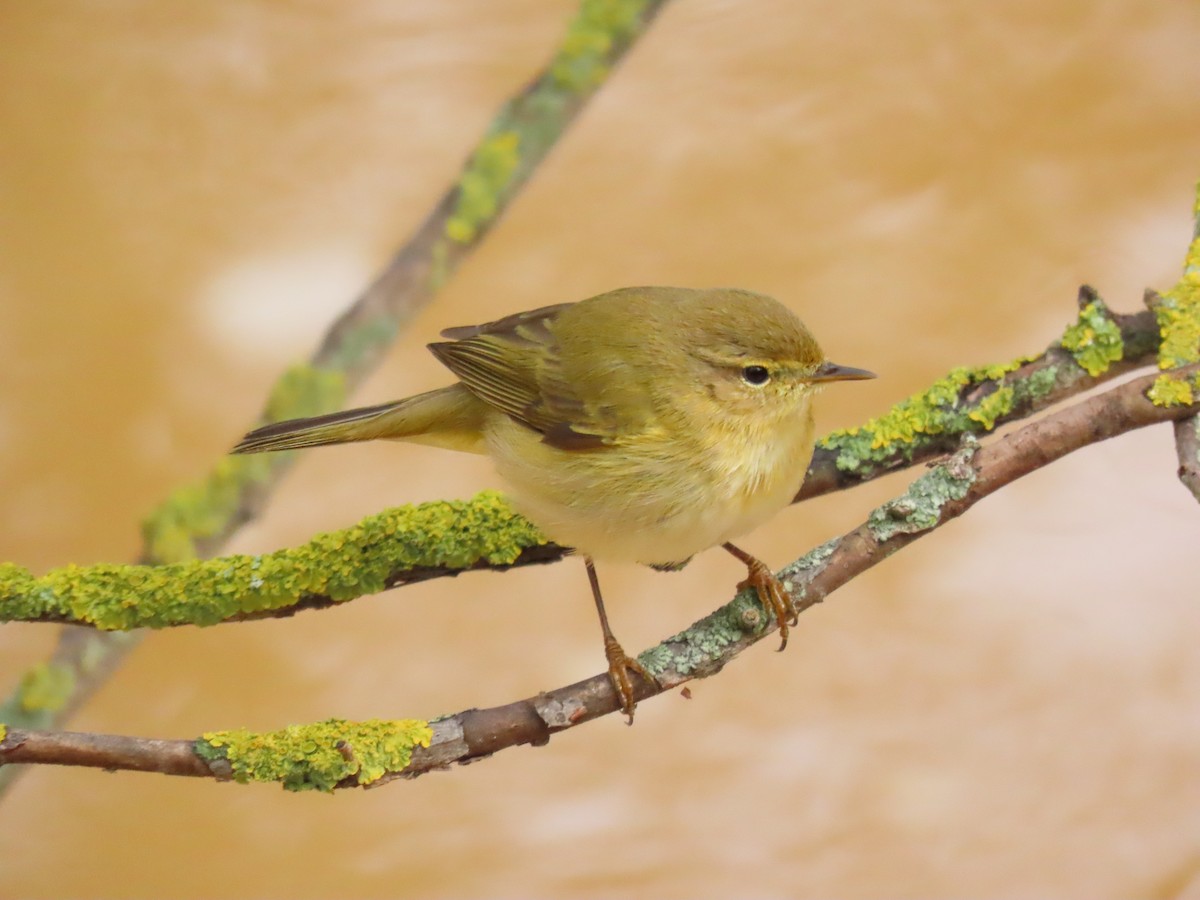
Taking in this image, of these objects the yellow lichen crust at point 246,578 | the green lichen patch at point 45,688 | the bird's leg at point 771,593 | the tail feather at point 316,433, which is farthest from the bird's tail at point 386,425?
the green lichen patch at point 45,688

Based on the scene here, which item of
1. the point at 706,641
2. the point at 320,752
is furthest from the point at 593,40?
the point at 320,752

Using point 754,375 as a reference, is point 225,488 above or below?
above

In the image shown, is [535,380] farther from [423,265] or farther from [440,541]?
[423,265]

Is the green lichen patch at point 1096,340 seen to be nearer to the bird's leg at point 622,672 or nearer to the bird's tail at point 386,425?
the bird's leg at point 622,672

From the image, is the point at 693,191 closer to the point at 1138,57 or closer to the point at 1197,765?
the point at 1138,57

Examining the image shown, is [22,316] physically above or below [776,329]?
above

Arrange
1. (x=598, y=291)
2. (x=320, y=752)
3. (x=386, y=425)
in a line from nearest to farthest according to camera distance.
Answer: (x=320, y=752) < (x=386, y=425) < (x=598, y=291)

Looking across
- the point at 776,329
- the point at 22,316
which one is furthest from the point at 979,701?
the point at 22,316
